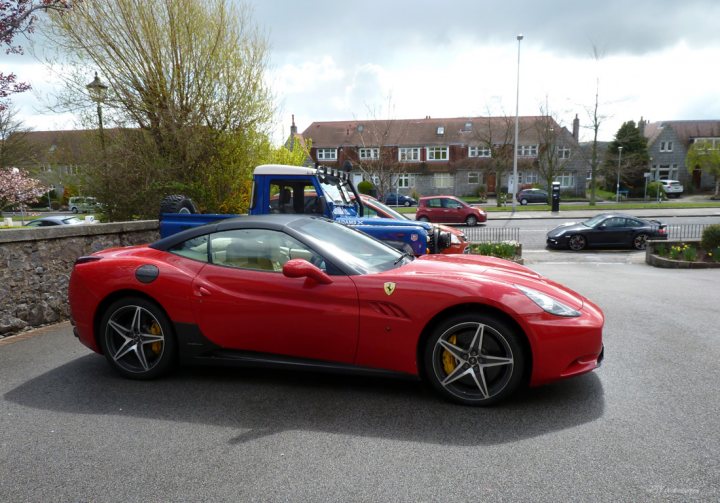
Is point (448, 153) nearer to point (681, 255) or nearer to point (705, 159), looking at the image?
point (705, 159)

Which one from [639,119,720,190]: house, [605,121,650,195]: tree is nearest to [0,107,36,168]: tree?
[605,121,650,195]: tree

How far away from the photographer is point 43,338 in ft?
18.5

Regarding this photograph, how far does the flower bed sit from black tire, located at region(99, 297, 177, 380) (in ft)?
45.1

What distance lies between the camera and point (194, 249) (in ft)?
14.0

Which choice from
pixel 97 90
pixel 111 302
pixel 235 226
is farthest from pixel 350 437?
pixel 97 90

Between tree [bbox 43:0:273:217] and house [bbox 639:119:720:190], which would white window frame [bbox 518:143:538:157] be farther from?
tree [bbox 43:0:273:217]

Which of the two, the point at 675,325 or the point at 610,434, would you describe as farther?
the point at 675,325

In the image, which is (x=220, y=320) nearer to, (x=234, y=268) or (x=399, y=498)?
(x=234, y=268)

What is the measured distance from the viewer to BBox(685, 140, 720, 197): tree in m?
52.0

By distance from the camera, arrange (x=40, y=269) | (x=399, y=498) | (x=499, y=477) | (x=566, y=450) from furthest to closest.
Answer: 1. (x=40, y=269)
2. (x=566, y=450)
3. (x=499, y=477)
4. (x=399, y=498)

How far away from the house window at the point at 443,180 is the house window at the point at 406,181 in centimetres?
270

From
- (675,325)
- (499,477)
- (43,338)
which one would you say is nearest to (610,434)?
(499,477)

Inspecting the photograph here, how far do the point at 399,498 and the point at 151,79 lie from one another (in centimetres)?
1099

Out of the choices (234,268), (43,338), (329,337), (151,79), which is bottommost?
(43,338)
